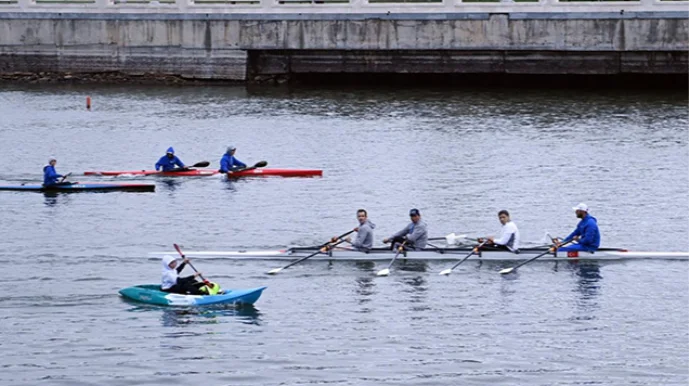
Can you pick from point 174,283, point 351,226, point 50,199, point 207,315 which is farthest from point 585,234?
point 50,199

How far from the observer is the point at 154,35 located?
69.4m

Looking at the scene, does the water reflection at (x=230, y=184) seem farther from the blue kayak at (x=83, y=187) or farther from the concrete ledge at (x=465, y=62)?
the concrete ledge at (x=465, y=62)

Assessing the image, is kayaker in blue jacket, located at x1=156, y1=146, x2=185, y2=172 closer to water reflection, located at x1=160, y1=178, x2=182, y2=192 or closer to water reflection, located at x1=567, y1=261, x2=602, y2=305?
water reflection, located at x1=160, y1=178, x2=182, y2=192

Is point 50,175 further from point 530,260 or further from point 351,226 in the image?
point 530,260

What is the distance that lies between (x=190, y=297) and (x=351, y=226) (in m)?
9.30

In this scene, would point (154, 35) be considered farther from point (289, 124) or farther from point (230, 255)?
point (230, 255)

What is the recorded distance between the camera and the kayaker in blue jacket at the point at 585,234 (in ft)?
112

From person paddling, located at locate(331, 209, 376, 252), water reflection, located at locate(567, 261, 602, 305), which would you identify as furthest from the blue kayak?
water reflection, located at locate(567, 261, 602, 305)

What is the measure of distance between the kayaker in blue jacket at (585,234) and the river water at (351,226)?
1.84 feet

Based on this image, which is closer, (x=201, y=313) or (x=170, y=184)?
(x=201, y=313)

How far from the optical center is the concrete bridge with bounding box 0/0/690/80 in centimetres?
6375

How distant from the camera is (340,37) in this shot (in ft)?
219

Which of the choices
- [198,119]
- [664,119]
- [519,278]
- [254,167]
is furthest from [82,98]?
[519,278]

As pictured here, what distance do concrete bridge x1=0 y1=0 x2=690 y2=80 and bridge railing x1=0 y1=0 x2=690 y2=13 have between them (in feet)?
0.16
